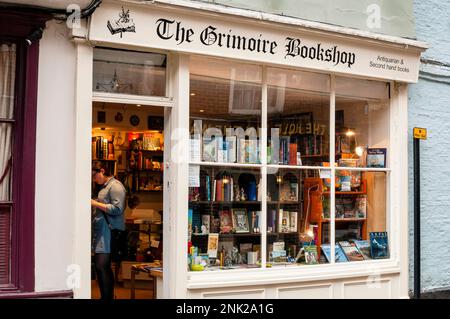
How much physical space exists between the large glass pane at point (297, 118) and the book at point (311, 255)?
1083 mm

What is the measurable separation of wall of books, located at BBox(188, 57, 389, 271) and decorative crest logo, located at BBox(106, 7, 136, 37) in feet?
3.32

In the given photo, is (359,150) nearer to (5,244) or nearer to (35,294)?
(35,294)

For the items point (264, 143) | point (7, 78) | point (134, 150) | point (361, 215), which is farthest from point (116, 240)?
point (7, 78)

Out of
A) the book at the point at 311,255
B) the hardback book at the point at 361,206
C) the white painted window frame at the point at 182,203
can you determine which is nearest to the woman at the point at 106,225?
the white painted window frame at the point at 182,203

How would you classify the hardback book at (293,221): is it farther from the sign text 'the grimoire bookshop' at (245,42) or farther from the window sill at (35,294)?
the window sill at (35,294)

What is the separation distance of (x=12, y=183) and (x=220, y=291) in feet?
8.68

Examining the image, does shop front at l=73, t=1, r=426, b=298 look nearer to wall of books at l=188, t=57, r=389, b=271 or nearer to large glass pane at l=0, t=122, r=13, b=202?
wall of books at l=188, t=57, r=389, b=271

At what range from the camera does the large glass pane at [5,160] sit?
21.6ft

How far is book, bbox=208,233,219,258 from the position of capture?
26.2ft

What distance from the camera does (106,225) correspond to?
8.91 m

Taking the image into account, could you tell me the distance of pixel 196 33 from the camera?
7.46m

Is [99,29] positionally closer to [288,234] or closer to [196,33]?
[196,33]

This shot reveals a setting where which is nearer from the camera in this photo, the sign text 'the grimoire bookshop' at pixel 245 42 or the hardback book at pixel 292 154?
the sign text 'the grimoire bookshop' at pixel 245 42

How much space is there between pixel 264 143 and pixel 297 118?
0.71 m
